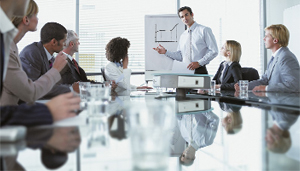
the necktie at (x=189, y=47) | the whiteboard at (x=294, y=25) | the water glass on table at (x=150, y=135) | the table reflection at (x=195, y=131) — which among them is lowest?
the table reflection at (x=195, y=131)

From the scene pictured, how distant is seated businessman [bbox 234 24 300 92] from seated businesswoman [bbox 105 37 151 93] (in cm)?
136

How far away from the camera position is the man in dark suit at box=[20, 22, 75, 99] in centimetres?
202

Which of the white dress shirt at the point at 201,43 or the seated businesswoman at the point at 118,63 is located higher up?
the white dress shirt at the point at 201,43

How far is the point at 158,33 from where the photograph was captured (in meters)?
5.28

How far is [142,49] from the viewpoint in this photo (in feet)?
19.1

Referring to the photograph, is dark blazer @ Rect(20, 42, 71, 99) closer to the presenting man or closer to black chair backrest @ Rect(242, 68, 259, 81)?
the presenting man

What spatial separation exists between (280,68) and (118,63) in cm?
196

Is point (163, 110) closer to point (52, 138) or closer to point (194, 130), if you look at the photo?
point (52, 138)

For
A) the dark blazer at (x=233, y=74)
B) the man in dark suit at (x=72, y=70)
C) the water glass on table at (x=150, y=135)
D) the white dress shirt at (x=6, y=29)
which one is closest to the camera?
the water glass on table at (x=150, y=135)

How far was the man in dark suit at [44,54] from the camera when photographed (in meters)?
2.02

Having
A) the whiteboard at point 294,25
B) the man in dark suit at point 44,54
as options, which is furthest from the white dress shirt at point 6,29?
the whiteboard at point 294,25

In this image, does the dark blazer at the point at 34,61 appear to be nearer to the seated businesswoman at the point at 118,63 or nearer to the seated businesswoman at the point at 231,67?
the seated businesswoman at the point at 118,63

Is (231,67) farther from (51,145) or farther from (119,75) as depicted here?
(51,145)

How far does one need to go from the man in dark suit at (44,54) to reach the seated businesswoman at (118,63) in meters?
0.97
